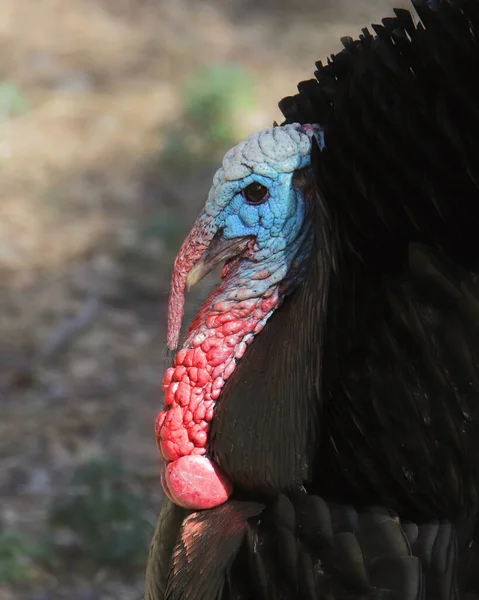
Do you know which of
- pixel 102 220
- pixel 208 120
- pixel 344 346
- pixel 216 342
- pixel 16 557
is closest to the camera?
pixel 344 346

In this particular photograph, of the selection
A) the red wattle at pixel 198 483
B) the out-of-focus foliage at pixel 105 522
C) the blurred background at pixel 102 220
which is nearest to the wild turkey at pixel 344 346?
the red wattle at pixel 198 483

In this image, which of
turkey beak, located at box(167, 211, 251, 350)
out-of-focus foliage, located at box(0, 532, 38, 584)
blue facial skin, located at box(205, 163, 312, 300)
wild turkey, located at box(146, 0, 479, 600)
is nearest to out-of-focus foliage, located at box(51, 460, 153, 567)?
out-of-focus foliage, located at box(0, 532, 38, 584)

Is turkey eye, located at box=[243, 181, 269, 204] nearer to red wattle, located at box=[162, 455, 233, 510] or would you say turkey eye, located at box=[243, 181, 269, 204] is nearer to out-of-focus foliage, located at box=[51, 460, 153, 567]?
red wattle, located at box=[162, 455, 233, 510]

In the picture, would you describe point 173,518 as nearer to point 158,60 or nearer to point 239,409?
point 239,409

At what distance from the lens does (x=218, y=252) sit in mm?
2139

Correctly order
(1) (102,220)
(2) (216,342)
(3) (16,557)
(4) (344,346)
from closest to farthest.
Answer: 1. (4) (344,346)
2. (2) (216,342)
3. (3) (16,557)
4. (1) (102,220)

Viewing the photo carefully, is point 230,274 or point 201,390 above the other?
point 230,274

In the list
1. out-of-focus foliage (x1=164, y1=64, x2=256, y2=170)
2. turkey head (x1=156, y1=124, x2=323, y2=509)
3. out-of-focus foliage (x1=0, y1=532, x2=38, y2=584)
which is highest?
out-of-focus foliage (x1=164, y1=64, x2=256, y2=170)

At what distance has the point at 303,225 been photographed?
2.06m

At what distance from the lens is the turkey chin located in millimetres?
2096

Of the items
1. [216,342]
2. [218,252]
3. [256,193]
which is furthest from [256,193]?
[216,342]

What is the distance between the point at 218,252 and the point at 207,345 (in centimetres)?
18

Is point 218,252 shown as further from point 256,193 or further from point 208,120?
point 208,120

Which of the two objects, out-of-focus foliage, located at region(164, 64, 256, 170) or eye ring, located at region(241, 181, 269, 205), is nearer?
eye ring, located at region(241, 181, 269, 205)
